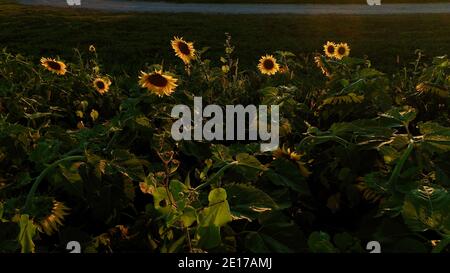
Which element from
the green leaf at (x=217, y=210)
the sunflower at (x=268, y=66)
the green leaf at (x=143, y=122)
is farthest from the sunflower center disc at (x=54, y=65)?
the green leaf at (x=217, y=210)

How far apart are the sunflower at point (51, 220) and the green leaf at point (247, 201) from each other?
0.47 metres

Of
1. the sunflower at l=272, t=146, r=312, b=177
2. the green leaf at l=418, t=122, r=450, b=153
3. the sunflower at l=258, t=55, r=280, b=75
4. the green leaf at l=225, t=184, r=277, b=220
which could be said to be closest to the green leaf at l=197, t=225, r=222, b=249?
the green leaf at l=225, t=184, r=277, b=220

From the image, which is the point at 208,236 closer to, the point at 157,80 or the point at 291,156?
the point at 291,156

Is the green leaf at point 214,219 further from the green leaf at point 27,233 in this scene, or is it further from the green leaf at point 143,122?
the green leaf at point 143,122

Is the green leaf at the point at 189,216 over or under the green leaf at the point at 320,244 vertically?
over

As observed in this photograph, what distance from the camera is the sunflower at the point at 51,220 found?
5.19 feet

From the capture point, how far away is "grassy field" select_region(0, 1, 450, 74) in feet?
31.2

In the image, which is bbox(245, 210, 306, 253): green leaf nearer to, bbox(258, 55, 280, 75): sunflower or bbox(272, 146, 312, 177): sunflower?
bbox(272, 146, 312, 177): sunflower

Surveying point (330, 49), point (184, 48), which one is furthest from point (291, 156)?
point (330, 49)

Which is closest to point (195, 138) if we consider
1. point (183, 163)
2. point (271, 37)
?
point (183, 163)

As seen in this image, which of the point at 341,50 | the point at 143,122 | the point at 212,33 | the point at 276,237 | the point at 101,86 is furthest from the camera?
the point at 212,33

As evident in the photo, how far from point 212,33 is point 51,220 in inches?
403

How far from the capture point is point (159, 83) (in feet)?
8.27
